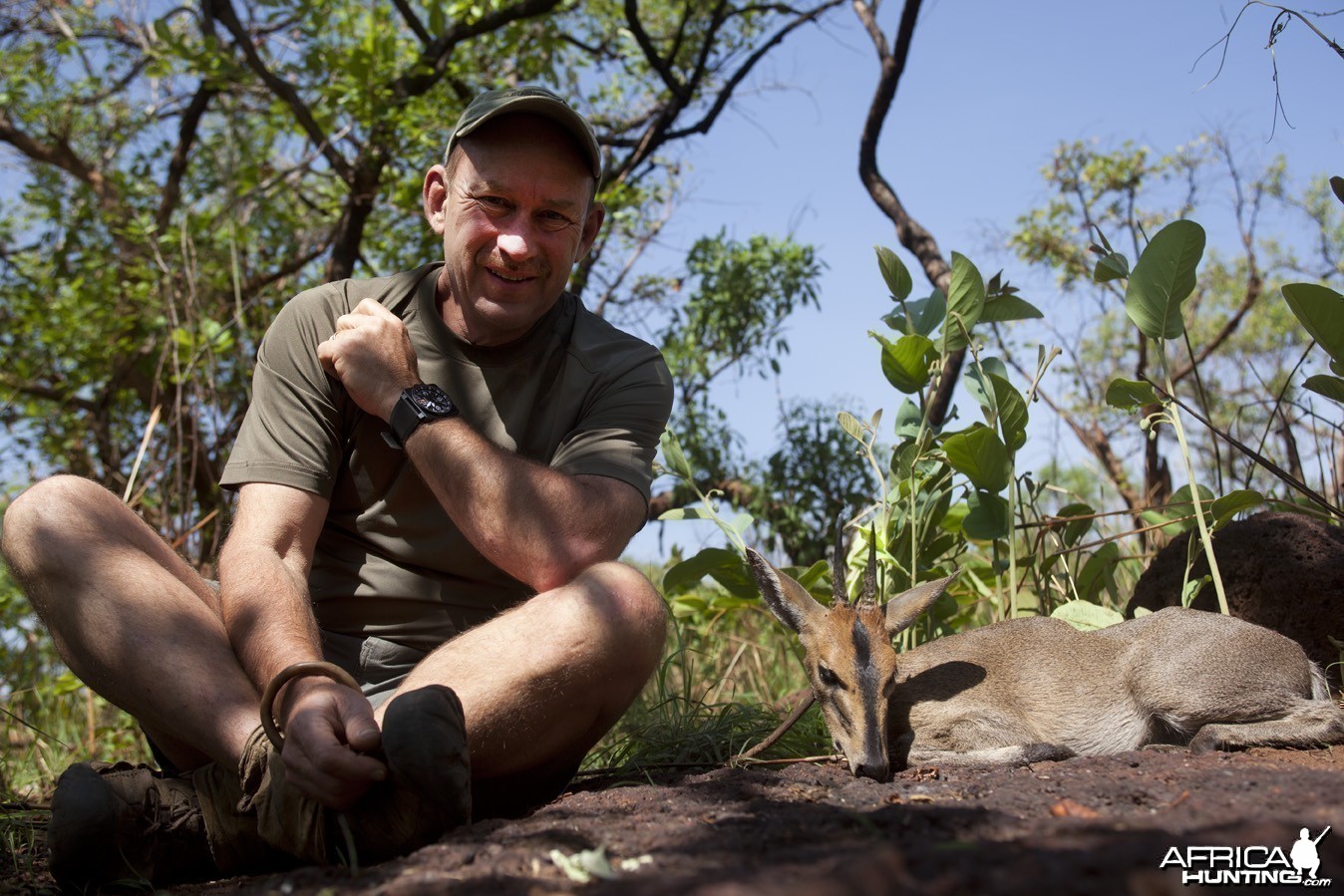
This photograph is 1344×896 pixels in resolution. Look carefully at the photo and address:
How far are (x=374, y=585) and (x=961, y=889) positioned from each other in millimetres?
2450

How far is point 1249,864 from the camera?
5.74 ft

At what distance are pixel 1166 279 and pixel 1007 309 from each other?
71 cm

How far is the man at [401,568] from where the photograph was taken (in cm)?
264

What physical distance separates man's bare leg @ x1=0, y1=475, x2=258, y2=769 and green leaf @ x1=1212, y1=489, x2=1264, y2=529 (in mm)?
3508

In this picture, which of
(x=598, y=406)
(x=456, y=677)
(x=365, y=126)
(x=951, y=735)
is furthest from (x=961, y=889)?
(x=365, y=126)

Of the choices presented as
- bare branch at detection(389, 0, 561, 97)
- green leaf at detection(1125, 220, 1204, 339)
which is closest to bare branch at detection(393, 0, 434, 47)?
bare branch at detection(389, 0, 561, 97)

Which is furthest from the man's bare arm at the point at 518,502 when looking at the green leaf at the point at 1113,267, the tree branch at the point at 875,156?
the tree branch at the point at 875,156

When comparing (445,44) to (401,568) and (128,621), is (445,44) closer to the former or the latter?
(401,568)

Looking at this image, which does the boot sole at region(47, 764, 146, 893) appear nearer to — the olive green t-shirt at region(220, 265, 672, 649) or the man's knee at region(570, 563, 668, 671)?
the olive green t-shirt at region(220, 265, 672, 649)

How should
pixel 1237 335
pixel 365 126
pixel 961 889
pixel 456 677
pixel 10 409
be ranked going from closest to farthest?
pixel 961 889, pixel 456 677, pixel 365 126, pixel 10 409, pixel 1237 335

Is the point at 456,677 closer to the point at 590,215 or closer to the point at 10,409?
the point at 590,215

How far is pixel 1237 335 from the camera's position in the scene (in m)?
14.6

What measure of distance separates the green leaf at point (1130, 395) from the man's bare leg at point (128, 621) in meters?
3.15

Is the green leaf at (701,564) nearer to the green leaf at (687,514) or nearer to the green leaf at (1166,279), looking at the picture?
the green leaf at (687,514)
